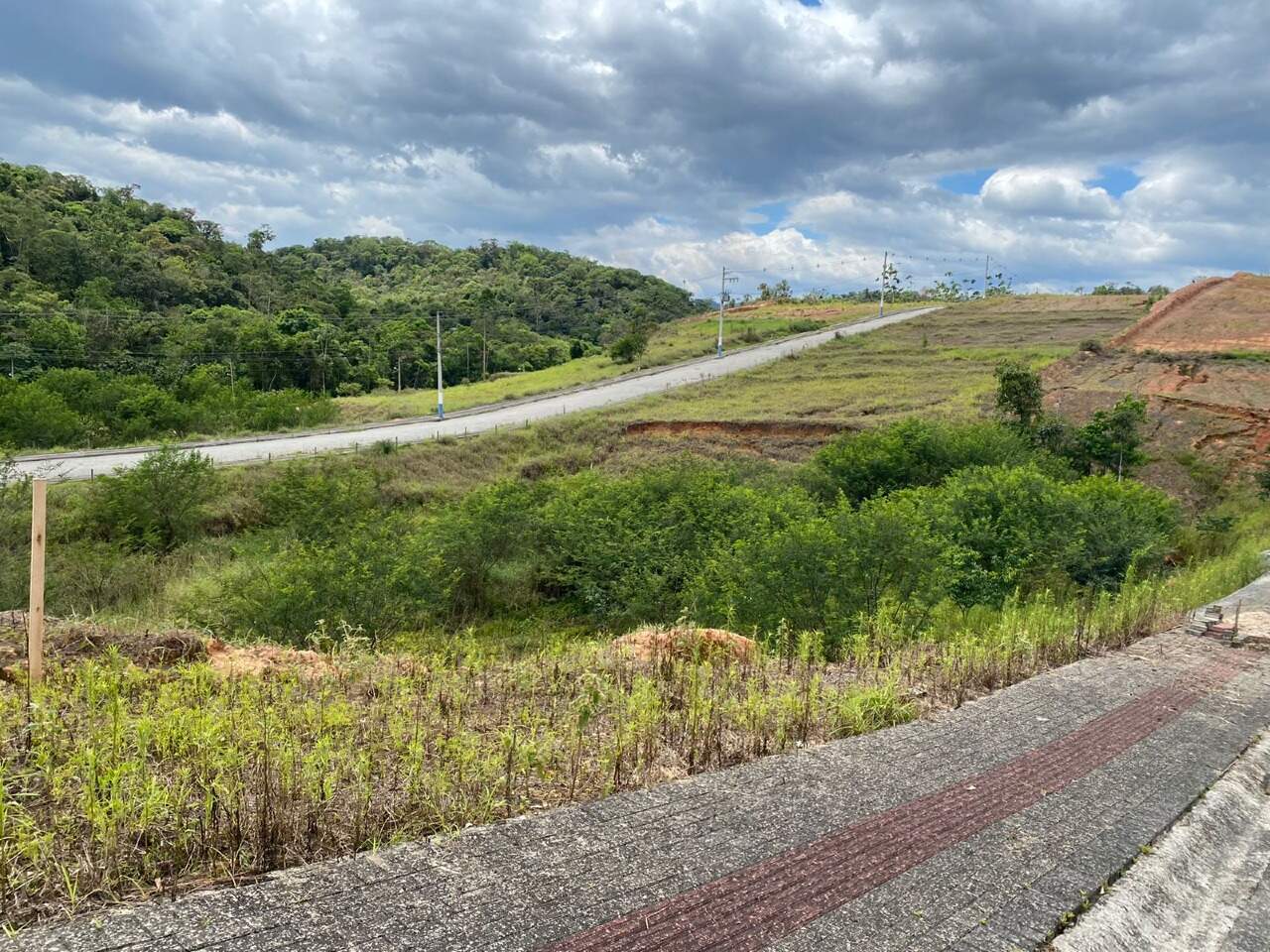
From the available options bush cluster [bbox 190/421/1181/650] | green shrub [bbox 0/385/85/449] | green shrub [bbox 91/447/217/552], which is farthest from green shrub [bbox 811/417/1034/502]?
green shrub [bbox 0/385/85/449]

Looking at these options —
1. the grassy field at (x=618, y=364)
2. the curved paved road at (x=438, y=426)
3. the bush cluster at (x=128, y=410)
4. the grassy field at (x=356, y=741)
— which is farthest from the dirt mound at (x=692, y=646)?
the grassy field at (x=618, y=364)

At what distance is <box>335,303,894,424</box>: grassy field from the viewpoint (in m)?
41.2

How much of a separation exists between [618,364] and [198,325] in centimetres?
2726

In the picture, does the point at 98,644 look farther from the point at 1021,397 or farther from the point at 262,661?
the point at 1021,397

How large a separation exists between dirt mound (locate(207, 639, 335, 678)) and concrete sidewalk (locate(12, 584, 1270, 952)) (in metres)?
2.84

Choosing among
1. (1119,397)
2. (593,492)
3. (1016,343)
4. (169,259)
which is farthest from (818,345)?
(169,259)

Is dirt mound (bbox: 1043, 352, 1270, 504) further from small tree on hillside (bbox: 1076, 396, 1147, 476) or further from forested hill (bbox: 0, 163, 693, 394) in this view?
forested hill (bbox: 0, 163, 693, 394)

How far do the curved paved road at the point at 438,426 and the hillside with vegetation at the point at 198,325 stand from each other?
5943mm

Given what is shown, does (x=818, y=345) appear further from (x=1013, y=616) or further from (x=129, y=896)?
(x=129, y=896)

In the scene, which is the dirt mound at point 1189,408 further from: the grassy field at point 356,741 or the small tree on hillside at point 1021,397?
the grassy field at point 356,741

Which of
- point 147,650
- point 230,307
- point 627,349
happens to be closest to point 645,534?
point 147,650

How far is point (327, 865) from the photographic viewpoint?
2.59 metres

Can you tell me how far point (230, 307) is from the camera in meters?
59.3

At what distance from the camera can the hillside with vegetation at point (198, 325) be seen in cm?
3669
